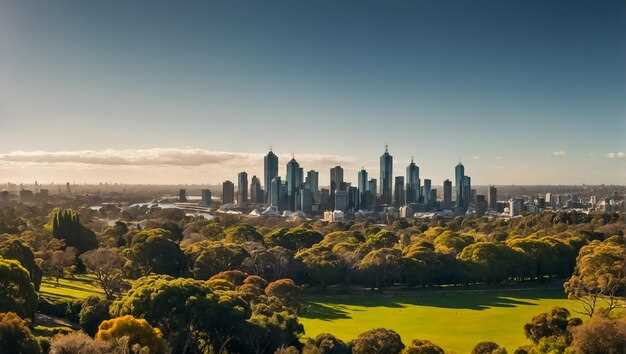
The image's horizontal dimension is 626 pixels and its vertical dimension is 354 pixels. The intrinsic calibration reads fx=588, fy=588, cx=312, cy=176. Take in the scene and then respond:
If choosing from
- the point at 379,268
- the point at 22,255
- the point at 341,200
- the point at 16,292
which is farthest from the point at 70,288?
the point at 341,200

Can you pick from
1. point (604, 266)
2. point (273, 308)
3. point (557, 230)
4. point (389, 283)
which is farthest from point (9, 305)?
point (557, 230)

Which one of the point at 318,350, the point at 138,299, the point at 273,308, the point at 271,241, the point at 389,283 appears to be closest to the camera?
the point at 318,350

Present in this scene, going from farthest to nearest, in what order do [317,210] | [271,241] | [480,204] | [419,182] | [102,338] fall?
1. [419,182]
2. [480,204]
3. [317,210]
4. [271,241]
5. [102,338]

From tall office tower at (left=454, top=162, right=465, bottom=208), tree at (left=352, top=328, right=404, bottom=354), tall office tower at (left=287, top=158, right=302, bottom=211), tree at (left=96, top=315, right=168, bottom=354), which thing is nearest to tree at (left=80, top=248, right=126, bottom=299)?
tree at (left=96, top=315, right=168, bottom=354)

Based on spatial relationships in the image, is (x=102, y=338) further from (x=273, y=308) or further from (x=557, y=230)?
(x=557, y=230)

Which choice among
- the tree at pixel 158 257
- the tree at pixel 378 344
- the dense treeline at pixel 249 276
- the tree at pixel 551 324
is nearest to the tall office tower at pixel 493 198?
the dense treeline at pixel 249 276

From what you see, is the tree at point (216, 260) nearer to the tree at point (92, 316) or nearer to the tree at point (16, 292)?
the tree at point (92, 316)
